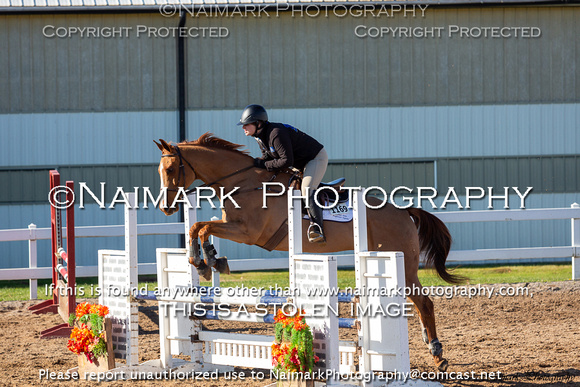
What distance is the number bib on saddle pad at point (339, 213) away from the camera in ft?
20.0

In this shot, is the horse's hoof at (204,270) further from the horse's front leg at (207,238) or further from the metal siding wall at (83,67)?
the metal siding wall at (83,67)

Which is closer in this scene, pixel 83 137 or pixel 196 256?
pixel 196 256

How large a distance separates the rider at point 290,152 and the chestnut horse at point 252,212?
5.2 inches

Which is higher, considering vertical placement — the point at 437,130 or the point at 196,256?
Answer: the point at 437,130

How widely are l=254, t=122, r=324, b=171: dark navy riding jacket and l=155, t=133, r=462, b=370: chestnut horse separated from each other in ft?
0.52

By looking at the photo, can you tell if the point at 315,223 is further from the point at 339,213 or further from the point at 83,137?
the point at 83,137

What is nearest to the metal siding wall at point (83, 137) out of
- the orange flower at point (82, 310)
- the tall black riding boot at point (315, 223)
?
the orange flower at point (82, 310)

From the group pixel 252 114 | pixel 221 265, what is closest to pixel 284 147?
pixel 252 114

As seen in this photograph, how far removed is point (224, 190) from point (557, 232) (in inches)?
442

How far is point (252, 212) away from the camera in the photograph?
605cm

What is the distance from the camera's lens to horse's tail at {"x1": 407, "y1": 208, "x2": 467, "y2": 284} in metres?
6.55

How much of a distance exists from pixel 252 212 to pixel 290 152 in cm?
61

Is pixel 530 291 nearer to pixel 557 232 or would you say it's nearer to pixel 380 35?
pixel 557 232

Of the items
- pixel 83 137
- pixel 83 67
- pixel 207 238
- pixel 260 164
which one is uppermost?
pixel 83 67
